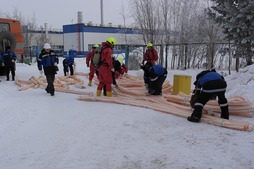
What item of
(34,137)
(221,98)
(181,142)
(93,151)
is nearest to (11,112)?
(34,137)

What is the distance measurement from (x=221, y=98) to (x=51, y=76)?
570 centimetres

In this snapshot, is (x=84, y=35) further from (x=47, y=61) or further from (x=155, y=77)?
(x=155, y=77)

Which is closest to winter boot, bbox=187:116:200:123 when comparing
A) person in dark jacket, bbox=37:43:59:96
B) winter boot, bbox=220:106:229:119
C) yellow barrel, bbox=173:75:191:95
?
winter boot, bbox=220:106:229:119

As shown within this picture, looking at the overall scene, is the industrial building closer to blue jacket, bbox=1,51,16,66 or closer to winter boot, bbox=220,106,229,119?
blue jacket, bbox=1,51,16,66

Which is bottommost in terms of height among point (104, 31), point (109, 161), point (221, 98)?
point (109, 161)

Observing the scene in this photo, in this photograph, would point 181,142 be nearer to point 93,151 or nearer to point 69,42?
point 93,151

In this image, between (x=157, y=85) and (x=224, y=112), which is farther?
(x=157, y=85)

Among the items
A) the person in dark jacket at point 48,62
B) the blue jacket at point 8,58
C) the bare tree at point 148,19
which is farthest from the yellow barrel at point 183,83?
the bare tree at point 148,19

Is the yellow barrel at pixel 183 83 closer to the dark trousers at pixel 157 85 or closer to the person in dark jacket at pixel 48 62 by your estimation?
the dark trousers at pixel 157 85

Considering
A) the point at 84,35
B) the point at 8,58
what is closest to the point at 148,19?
the point at 8,58

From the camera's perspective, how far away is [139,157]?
4023 mm

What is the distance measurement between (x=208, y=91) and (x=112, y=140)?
224 cm

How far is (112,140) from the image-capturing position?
15.6ft

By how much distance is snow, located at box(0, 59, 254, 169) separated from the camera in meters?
3.84
